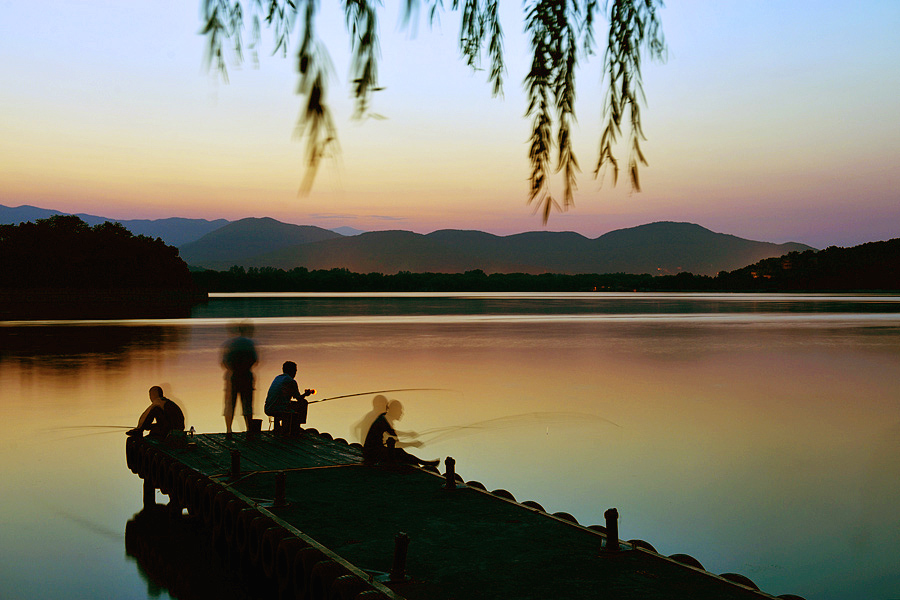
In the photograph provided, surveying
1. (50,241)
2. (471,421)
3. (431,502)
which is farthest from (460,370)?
(50,241)

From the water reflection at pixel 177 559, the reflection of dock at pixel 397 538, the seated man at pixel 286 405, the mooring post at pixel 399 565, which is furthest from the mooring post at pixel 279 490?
the seated man at pixel 286 405

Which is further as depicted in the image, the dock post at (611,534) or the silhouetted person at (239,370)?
the silhouetted person at (239,370)

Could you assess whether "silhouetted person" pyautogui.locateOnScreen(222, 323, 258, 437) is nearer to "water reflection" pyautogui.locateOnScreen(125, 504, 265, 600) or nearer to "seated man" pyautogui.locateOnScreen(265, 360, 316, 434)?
"seated man" pyautogui.locateOnScreen(265, 360, 316, 434)

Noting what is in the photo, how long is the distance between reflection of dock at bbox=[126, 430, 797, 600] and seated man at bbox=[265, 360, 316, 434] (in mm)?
1299

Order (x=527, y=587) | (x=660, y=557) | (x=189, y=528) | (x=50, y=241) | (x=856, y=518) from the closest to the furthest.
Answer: (x=527, y=587) < (x=660, y=557) < (x=189, y=528) < (x=856, y=518) < (x=50, y=241)

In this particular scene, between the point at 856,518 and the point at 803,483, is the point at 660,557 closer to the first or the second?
the point at 856,518

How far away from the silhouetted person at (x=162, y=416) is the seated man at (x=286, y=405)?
167 centimetres

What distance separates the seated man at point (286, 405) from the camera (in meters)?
13.6

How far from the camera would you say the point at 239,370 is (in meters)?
14.3

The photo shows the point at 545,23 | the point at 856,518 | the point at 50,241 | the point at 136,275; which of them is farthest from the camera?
the point at 136,275

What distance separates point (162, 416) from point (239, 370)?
1617 mm

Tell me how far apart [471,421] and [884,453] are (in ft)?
36.1

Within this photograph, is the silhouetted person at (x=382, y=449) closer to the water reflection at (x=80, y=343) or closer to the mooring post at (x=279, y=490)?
the mooring post at (x=279, y=490)

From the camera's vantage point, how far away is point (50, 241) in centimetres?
10838
